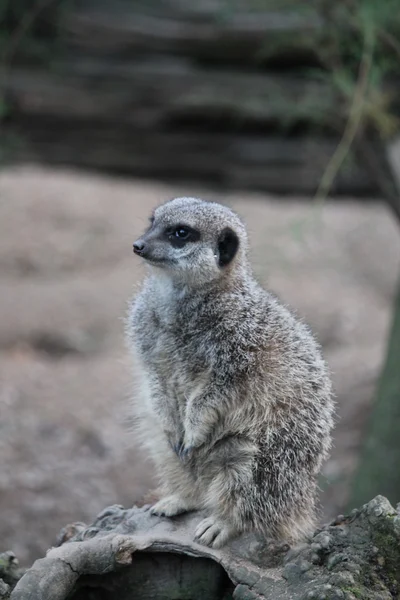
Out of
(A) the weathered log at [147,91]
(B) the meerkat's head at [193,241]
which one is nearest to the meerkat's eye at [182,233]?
(B) the meerkat's head at [193,241]

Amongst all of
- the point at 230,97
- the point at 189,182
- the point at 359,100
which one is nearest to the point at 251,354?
the point at 359,100

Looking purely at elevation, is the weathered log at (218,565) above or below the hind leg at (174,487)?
below

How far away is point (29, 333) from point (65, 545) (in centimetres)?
467

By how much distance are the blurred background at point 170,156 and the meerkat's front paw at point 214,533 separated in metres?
1.57

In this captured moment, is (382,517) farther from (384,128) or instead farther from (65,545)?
(384,128)

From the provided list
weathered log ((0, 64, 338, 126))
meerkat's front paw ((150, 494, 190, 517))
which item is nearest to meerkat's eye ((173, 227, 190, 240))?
meerkat's front paw ((150, 494, 190, 517))

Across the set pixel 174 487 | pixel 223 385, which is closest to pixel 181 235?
pixel 223 385

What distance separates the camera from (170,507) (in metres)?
2.73

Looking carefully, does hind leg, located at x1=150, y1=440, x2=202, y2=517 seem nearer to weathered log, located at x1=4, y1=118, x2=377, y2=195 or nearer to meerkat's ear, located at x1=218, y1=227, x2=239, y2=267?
meerkat's ear, located at x1=218, y1=227, x2=239, y2=267

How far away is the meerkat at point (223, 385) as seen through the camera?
2.62 m

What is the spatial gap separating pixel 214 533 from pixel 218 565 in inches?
3.2

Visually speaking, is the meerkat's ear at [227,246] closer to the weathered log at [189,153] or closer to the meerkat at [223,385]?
the meerkat at [223,385]

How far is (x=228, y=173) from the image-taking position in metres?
6.66

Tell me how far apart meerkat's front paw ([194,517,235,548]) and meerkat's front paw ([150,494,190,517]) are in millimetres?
130
